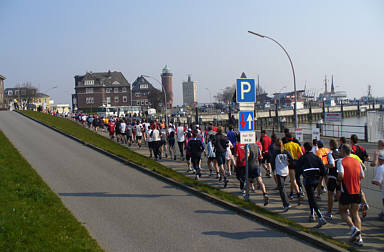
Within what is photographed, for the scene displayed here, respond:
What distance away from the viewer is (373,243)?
280 inches

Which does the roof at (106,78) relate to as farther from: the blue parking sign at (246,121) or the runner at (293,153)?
the blue parking sign at (246,121)

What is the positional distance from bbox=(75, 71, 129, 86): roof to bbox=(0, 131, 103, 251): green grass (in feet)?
336

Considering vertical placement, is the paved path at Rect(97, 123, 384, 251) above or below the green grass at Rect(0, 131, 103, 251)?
below

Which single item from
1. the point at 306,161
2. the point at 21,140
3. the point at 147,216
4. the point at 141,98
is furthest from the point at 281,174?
the point at 141,98

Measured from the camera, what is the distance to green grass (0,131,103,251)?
6.67 metres

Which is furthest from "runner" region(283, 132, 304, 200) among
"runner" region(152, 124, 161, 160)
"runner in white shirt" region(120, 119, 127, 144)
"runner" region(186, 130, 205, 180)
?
"runner in white shirt" region(120, 119, 127, 144)

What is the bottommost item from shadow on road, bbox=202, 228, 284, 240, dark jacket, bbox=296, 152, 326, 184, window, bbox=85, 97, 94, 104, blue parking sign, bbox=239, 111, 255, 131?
shadow on road, bbox=202, 228, 284, 240

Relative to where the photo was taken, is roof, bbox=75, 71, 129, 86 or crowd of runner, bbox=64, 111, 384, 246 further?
roof, bbox=75, 71, 129, 86

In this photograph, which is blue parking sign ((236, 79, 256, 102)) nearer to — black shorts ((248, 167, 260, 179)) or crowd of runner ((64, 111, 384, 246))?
crowd of runner ((64, 111, 384, 246))

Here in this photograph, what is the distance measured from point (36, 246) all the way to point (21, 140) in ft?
70.5

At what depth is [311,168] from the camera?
867 cm

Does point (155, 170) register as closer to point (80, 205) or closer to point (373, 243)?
point (80, 205)

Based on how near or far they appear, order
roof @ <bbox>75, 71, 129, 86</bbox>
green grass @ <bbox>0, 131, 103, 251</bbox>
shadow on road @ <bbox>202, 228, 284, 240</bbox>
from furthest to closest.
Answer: roof @ <bbox>75, 71, 129, 86</bbox>, shadow on road @ <bbox>202, 228, 284, 240</bbox>, green grass @ <bbox>0, 131, 103, 251</bbox>

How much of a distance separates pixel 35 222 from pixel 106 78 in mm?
108550
